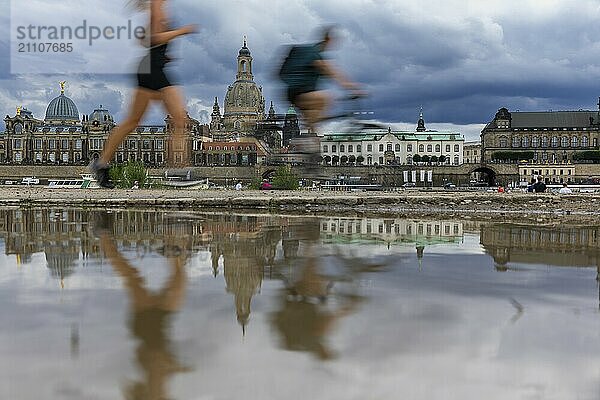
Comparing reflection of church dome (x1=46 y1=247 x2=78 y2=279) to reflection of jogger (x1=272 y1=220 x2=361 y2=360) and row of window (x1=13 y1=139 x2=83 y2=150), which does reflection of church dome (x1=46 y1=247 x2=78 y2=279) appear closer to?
reflection of jogger (x1=272 y1=220 x2=361 y2=360)

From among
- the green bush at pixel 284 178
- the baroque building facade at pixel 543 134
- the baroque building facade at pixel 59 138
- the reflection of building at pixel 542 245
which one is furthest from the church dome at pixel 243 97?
the reflection of building at pixel 542 245

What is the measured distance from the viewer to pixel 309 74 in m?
10.6

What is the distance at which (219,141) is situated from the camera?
423ft

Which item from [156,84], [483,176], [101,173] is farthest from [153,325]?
[483,176]

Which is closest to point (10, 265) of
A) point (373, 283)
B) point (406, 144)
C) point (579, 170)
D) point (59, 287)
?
point (59, 287)

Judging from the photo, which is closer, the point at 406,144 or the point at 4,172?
the point at 4,172

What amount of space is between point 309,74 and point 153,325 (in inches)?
280

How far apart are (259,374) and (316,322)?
1106 millimetres

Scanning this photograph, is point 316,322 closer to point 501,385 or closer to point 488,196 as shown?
point 501,385

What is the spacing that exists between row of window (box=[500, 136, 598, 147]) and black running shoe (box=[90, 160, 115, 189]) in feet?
495

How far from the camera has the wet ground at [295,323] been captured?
329 centimetres

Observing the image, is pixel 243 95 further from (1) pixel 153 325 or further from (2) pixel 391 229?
(1) pixel 153 325

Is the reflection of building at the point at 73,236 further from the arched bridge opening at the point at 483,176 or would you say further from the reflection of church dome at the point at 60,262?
the arched bridge opening at the point at 483,176

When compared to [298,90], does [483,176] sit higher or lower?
lower
